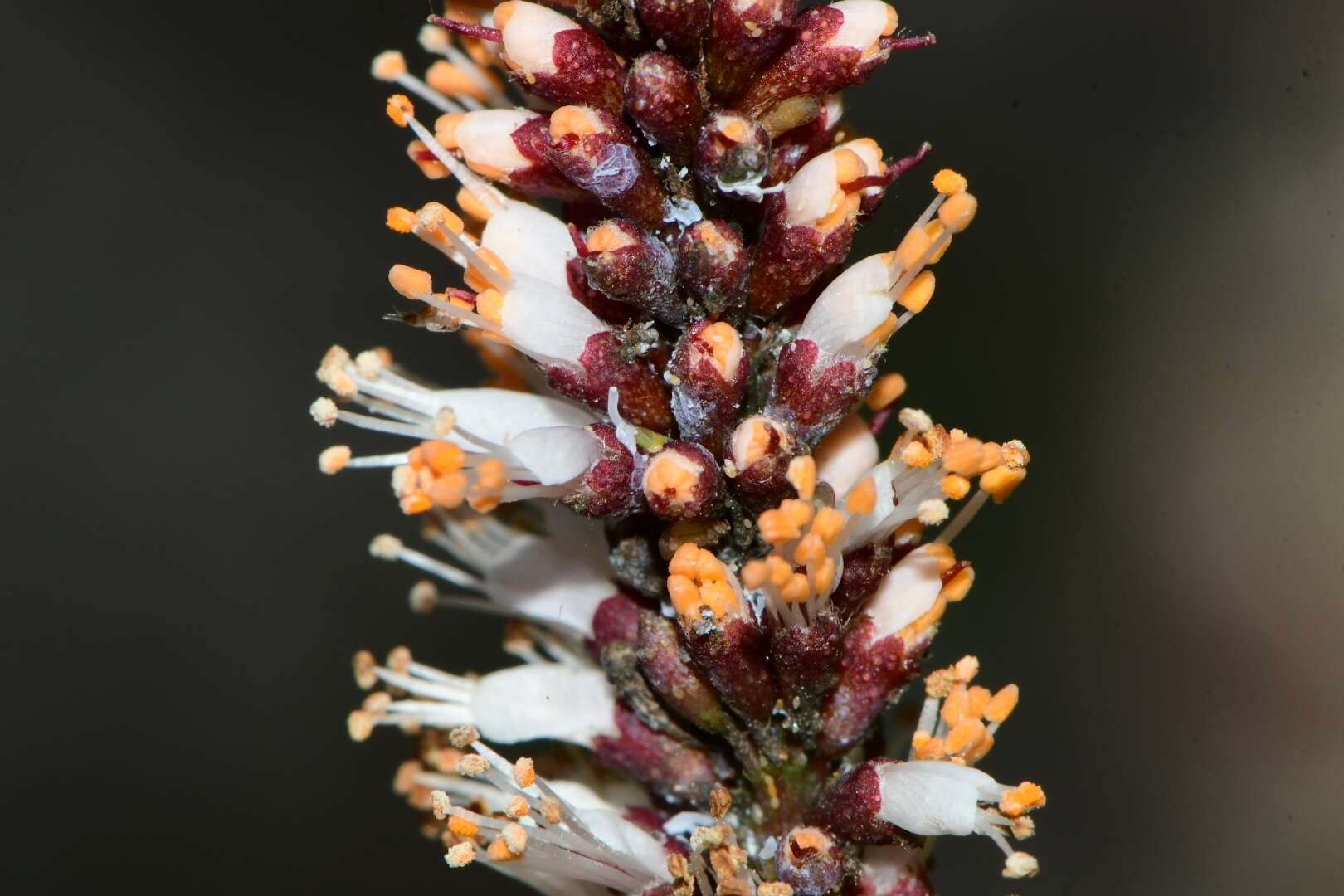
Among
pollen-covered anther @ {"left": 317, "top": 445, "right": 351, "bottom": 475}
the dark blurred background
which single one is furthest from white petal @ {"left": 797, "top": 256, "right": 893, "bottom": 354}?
the dark blurred background

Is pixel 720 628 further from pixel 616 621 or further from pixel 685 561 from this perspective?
pixel 616 621

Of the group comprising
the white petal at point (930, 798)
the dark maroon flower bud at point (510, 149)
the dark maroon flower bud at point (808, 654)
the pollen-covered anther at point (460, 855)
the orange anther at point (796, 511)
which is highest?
the dark maroon flower bud at point (510, 149)

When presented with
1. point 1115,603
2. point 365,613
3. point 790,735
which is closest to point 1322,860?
point 1115,603

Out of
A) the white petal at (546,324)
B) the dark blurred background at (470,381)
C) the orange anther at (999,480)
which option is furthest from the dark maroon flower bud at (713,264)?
the dark blurred background at (470,381)

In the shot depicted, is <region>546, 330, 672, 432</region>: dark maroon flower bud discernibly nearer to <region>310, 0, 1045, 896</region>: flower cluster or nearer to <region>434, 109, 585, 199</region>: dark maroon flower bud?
<region>310, 0, 1045, 896</region>: flower cluster

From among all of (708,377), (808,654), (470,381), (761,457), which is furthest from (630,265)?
(470,381)

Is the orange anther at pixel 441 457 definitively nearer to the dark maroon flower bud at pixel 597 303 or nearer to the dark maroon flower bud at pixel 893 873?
the dark maroon flower bud at pixel 597 303
